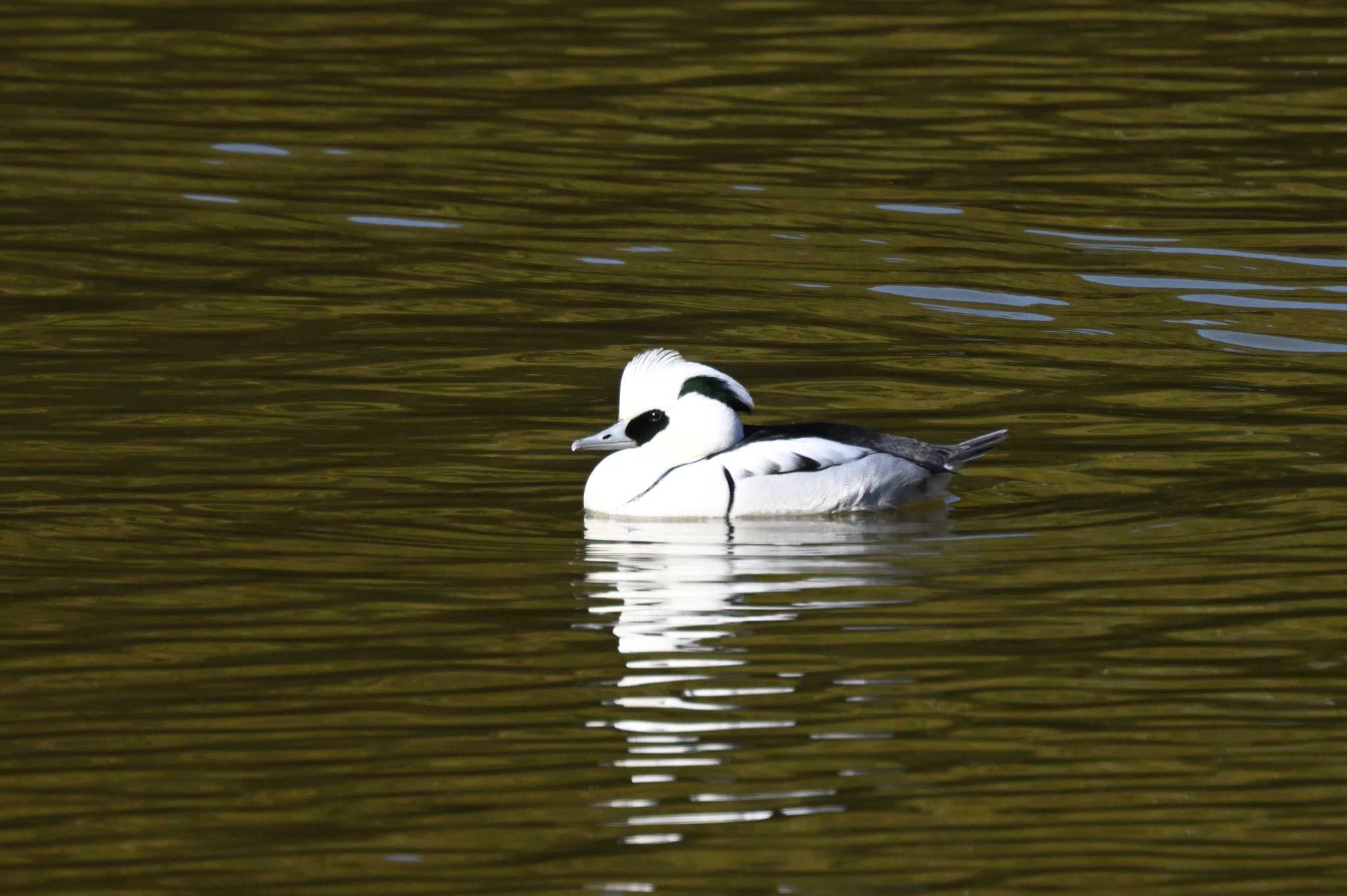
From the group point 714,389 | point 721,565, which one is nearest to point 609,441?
point 714,389

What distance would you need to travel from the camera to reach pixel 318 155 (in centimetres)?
1711

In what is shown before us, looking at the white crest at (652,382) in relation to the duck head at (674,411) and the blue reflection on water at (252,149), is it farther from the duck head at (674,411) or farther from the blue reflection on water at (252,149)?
the blue reflection on water at (252,149)

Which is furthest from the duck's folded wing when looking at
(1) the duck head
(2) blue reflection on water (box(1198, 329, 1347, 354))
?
(2) blue reflection on water (box(1198, 329, 1347, 354))

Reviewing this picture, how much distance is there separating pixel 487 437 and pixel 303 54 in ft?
31.2

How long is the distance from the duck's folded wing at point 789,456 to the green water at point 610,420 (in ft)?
0.77

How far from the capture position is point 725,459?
9.93m

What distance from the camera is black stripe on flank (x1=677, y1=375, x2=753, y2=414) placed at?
10016 millimetres

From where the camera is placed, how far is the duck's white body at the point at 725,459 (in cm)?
986

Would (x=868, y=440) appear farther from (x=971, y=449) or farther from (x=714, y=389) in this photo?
(x=714, y=389)

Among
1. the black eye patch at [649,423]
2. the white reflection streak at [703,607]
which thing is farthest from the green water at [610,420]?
the black eye patch at [649,423]

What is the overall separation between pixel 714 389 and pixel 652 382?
0.92 ft

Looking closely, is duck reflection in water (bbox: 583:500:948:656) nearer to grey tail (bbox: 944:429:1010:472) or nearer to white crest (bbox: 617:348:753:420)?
grey tail (bbox: 944:429:1010:472)

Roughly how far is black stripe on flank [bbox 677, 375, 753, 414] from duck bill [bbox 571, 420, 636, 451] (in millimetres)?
304

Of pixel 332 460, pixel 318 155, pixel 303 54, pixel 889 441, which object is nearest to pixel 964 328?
pixel 889 441
